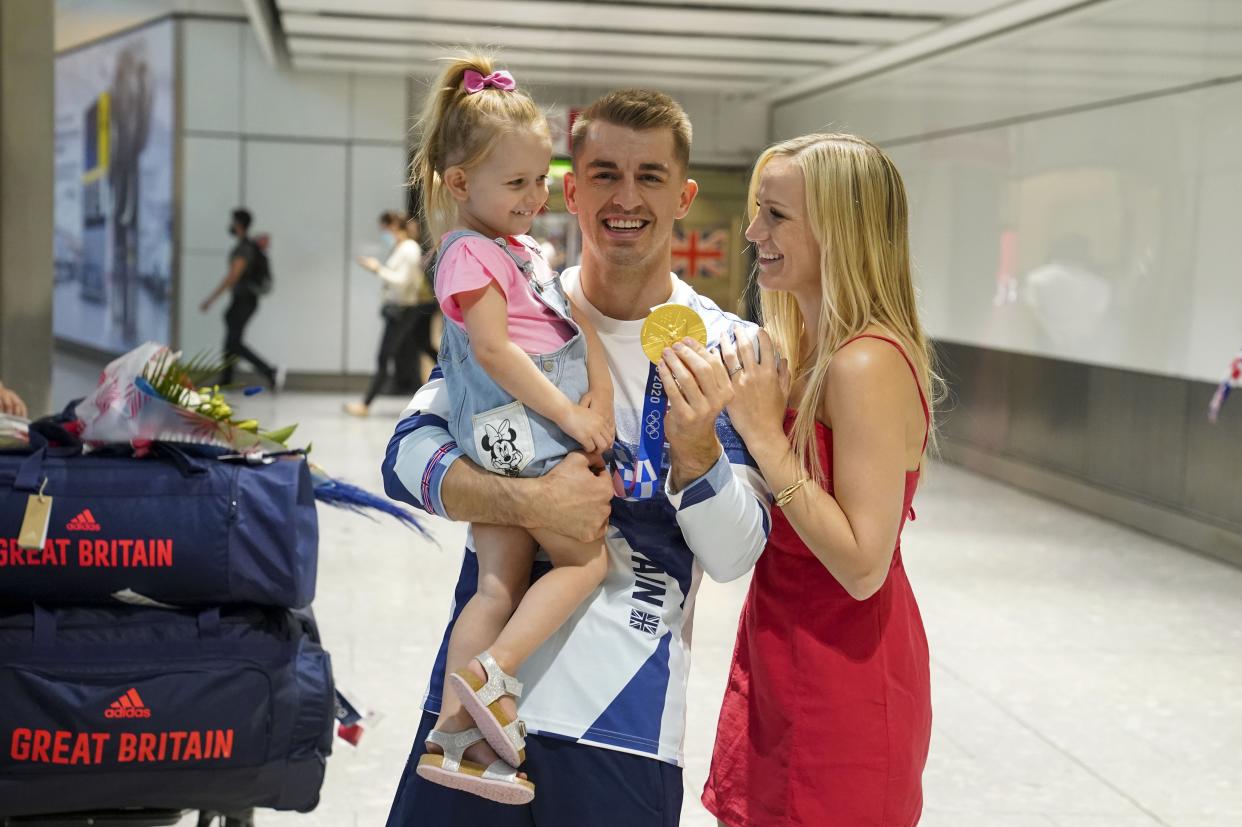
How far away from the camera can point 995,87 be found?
1062 cm

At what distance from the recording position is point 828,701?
1967mm

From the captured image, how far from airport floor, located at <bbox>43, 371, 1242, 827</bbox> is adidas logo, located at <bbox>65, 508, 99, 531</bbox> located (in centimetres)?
140

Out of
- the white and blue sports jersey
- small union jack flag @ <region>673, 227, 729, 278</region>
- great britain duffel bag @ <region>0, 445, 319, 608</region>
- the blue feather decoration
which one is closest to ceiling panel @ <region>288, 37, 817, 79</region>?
small union jack flag @ <region>673, 227, 729, 278</region>

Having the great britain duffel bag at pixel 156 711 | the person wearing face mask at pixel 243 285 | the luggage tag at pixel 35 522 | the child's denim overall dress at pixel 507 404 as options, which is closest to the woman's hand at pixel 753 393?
the child's denim overall dress at pixel 507 404

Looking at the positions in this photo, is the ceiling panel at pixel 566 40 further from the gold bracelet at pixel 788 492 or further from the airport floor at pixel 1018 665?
the gold bracelet at pixel 788 492

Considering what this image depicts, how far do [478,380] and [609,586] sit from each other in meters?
0.37

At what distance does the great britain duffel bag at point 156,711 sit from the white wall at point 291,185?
13.3 m

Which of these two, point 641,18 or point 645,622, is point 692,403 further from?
point 641,18

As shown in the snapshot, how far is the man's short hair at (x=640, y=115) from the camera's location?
2.09 m

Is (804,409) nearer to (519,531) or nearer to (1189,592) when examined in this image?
(519,531)

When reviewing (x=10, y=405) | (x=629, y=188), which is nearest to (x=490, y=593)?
(x=629, y=188)

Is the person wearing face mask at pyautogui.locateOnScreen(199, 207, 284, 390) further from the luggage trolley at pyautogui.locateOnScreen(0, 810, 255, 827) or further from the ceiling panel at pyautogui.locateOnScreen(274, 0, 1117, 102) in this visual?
the luggage trolley at pyautogui.locateOnScreen(0, 810, 255, 827)

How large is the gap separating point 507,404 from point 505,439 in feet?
0.19

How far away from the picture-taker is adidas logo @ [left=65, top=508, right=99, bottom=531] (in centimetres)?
244
